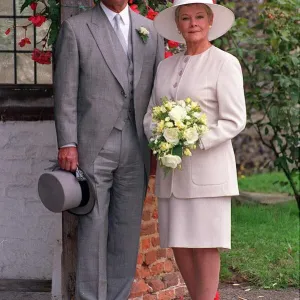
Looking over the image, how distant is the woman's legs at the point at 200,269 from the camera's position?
5.84 meters

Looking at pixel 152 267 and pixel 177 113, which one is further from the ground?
pixel 177 113

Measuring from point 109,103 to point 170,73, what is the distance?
39 cm

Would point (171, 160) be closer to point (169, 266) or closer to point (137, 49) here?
point (137, 49)

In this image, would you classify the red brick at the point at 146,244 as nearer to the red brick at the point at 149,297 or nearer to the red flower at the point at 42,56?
the red brick at the point at 149,297

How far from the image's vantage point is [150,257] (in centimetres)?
699

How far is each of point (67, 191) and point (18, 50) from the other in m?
2.19

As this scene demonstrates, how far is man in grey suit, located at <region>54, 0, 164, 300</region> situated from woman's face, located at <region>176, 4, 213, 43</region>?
0.34 meters

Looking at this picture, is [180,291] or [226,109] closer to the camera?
[226,109]

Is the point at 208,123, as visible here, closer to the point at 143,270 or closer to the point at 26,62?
the point at 143,270

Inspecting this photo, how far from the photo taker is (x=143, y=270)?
698cm

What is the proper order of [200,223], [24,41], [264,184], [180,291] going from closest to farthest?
[200,223] < [24,41] < [180,291] < [264,184]

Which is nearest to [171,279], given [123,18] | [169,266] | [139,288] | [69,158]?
[169,266]

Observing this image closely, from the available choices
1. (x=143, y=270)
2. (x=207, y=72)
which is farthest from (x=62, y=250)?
(x=207, y=72)

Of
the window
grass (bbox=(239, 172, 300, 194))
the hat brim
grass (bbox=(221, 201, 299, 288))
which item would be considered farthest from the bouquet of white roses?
grass (bbox=(239, 172, 300, 194))
